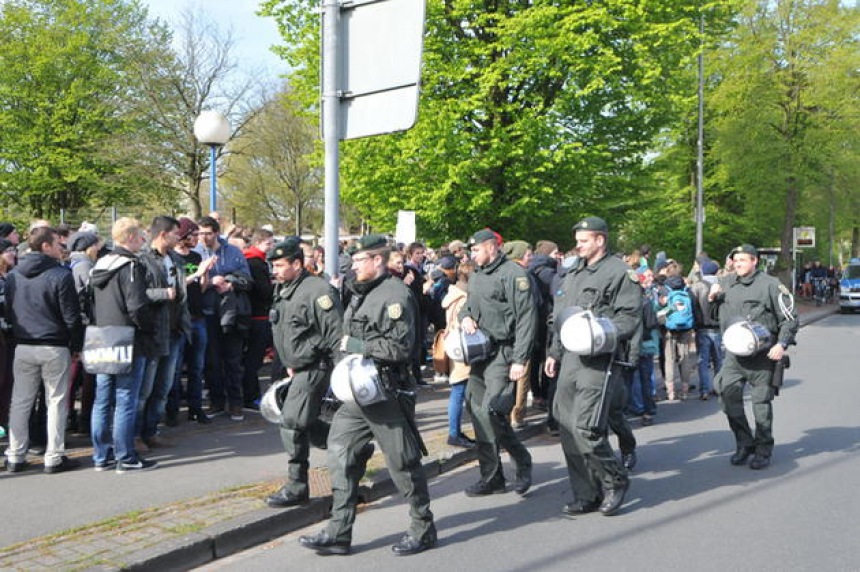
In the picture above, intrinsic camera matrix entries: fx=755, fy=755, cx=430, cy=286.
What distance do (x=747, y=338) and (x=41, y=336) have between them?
5796 mm

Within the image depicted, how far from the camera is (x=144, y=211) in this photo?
3419 cm

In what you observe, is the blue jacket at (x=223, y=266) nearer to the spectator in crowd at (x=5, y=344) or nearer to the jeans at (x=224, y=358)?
the jeans at (x=224, y=358)

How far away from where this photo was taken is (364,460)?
4.70 m

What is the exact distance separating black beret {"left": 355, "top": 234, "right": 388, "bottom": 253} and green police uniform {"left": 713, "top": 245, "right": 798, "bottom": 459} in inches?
145

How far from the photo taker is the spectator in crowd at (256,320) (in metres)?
8.55

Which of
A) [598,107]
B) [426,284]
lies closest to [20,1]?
[598,107]

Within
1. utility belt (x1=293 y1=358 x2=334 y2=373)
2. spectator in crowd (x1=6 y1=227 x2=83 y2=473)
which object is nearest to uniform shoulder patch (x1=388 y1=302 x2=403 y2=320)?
utility belt (x1=293 y1=358 x2=334 y2=373)

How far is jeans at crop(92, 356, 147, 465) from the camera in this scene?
5.96 m

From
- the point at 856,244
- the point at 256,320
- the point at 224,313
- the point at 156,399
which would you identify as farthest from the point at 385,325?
the point at 856,244

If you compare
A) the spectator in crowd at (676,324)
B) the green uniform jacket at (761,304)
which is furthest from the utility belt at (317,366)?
the spectator in crowd at (676,324)

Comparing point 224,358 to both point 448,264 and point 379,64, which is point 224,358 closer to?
point 448,264

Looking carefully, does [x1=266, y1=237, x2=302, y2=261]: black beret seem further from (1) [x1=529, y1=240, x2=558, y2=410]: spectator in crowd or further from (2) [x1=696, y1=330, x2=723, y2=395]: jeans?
(2) [x1=696, y1=330, x2=723, y2=395]: jeans

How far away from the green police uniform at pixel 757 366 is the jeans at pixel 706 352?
3.65 metres

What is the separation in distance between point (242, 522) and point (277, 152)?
33.7 m
